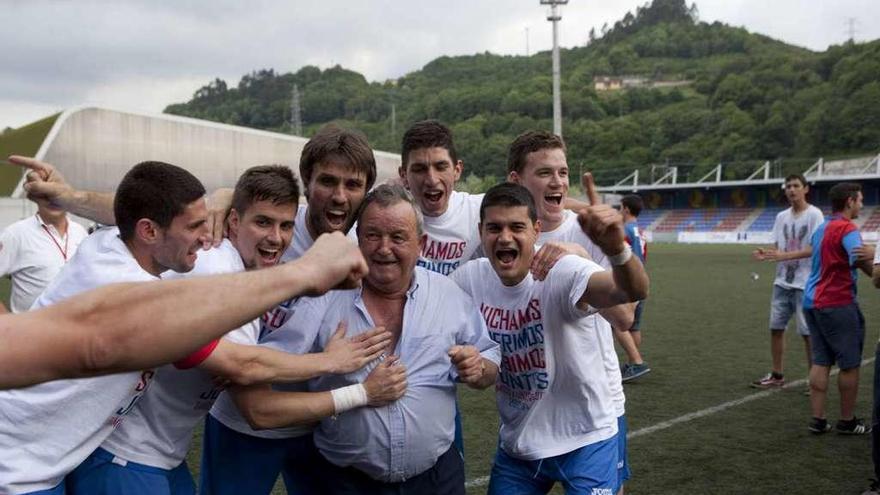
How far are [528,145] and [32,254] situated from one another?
18.6 feet

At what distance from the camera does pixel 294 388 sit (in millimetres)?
3498

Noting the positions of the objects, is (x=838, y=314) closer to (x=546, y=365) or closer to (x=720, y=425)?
(x=720, y=425)

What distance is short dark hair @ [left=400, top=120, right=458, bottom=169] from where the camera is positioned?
4672mm

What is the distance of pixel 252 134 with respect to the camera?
61531 millimetres

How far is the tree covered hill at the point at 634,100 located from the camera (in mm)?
81188

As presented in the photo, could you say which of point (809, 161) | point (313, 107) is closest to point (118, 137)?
point (809, 161)

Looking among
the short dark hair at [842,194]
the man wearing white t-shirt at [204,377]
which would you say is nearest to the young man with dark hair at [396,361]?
the man wearing white t-shirt at [204,377]

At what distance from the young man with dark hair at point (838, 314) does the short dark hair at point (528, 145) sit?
402 cm

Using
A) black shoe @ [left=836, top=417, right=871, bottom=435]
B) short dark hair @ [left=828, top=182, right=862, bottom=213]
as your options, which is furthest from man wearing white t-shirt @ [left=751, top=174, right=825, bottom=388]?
black shoe @ [left=836, top=417, right=871, bottom=435]

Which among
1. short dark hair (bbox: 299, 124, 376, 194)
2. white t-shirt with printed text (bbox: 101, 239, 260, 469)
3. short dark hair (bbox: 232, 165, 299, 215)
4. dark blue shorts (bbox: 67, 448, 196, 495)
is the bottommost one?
dark blue shorts (bbox: 67, 448, 196, 495)

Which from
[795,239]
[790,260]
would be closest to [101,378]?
[790,260]

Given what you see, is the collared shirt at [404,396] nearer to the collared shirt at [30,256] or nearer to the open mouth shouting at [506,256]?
the open mouth shouting at [506,256]

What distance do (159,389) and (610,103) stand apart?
11201cm

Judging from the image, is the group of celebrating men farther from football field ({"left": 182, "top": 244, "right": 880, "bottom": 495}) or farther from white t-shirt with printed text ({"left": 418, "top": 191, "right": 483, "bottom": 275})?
football field ({"left": 182, "top": 244, "right": 880, "bottom": 495})
